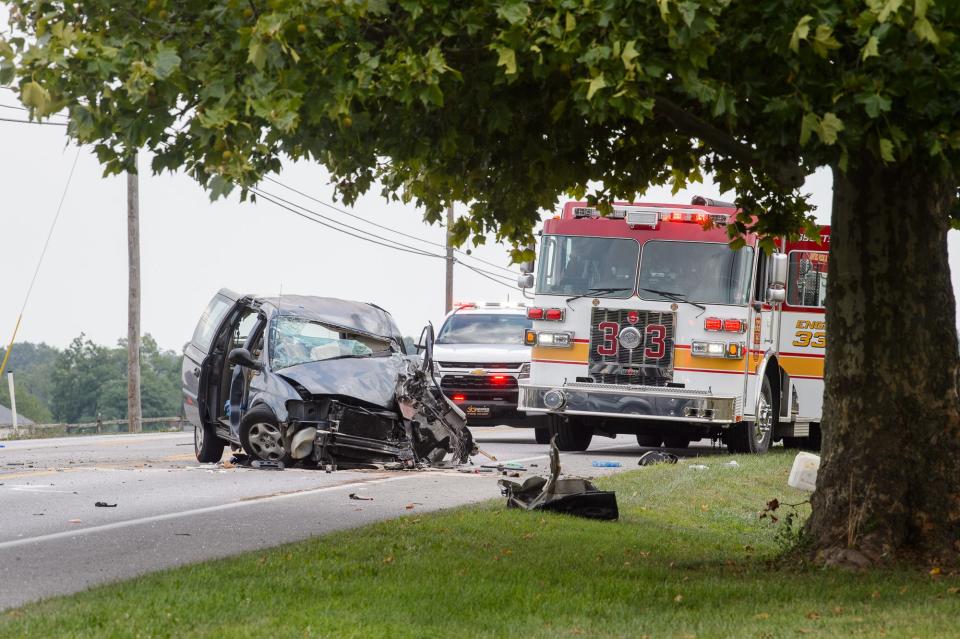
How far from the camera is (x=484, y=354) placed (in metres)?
22.0

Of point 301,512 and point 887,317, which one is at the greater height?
A: point 887,317

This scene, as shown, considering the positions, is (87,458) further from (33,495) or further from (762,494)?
(762,494)

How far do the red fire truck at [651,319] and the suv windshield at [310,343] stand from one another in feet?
9.96

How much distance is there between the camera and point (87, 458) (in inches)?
697

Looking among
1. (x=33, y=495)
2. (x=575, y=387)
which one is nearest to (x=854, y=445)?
(x=33, y=495)

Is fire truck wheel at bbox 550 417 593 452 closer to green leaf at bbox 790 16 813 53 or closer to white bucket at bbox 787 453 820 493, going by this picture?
white bucket at bbox 787 453 820 493

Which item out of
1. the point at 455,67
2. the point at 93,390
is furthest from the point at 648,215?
the point at 93,390

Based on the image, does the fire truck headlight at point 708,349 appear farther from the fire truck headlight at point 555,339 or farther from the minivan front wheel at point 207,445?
the minivan front wheel at point 207,445

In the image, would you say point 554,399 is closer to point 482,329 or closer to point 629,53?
point 482,329

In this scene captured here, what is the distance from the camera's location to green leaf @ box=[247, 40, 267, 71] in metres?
6.10

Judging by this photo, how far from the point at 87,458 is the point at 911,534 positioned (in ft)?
39.7

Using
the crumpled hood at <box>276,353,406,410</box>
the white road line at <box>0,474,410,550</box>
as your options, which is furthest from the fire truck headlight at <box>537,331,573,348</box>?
the white road line at <box>0,474,410,550</box>

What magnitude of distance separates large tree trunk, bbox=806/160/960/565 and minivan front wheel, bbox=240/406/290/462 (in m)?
7.66

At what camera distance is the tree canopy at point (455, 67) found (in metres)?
6.32
